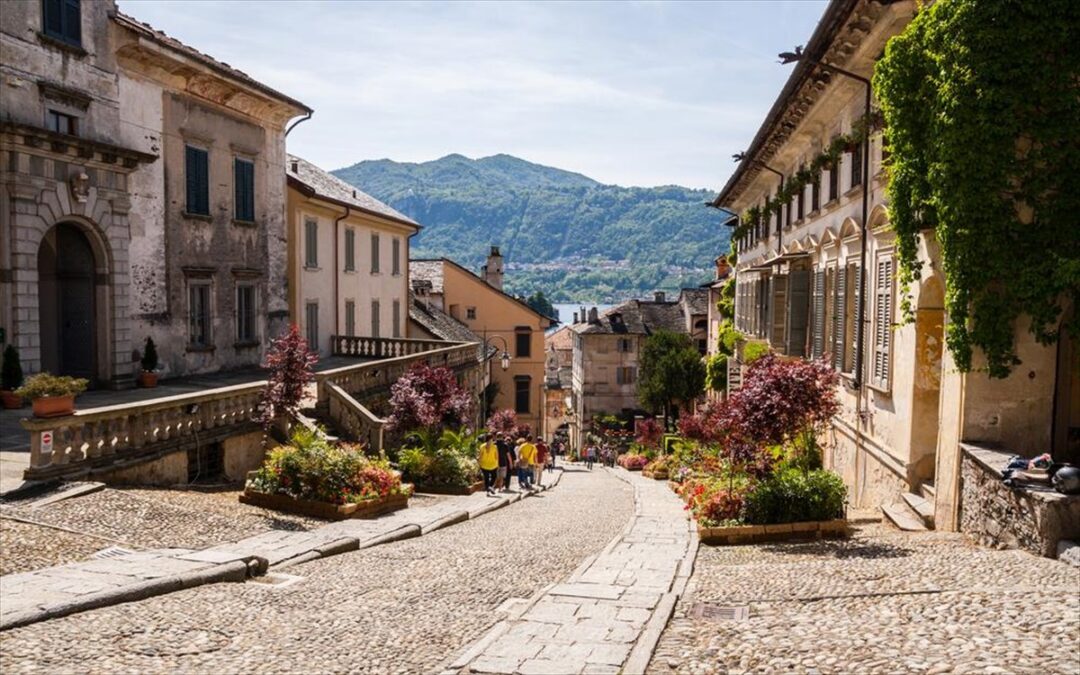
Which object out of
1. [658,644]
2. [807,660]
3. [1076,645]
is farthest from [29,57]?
[1076,645]

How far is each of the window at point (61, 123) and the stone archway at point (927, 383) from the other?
17.3 meters

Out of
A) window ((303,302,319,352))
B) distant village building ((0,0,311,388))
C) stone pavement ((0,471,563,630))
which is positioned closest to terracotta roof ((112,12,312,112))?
distant village building ((0,0,311,388))

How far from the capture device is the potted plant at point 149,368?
2117 cm

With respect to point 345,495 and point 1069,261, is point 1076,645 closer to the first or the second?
point 1069,261

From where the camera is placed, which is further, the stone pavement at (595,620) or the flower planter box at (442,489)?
the flower planter box at (442,489)

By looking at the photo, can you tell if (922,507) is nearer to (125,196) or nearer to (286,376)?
(286,376)

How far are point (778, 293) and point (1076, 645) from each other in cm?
1862

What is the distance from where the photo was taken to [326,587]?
9344mm

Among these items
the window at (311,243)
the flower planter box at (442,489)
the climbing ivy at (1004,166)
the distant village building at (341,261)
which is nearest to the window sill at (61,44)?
the distant village building at (341,261)

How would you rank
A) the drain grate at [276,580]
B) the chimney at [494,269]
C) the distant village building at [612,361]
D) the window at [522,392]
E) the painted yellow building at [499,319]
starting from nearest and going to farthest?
the drain grate at [276,580]
the painted yellow building at [499,319]
the window at [522,392]
the chimney at [494,269]
the distant village building at [612,361]

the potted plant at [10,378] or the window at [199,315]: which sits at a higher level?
the window at [199,315]

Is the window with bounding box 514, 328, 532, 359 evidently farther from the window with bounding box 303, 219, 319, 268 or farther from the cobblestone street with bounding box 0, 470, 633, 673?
the cobblestone street with bounding box 0, 470, 633, 673

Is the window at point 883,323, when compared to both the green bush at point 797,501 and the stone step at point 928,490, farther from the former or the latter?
the green bush at point 797,501

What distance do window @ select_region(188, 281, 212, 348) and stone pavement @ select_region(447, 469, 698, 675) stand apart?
1578 centimetres
